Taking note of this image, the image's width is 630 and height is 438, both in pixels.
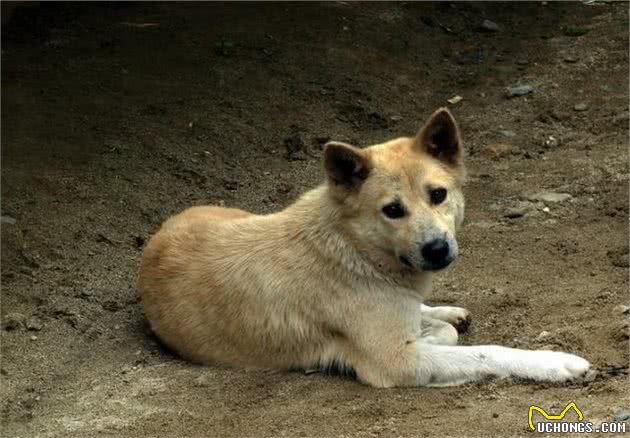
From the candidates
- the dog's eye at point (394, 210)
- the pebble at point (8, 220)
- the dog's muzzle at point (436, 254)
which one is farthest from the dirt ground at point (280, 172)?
the dog's eye at point (394, 210)

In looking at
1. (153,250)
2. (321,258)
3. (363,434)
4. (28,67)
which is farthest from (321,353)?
(28,67)

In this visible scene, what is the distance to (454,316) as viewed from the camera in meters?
6.79

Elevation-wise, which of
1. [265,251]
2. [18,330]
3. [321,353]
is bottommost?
[18,330]

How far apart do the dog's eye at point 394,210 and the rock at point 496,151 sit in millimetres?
4169

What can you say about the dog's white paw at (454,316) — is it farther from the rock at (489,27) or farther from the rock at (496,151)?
the rock at (489,27)

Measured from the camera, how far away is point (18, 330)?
734 cm

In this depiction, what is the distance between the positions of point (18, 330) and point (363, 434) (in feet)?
9.98

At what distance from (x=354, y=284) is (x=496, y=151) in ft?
13.9

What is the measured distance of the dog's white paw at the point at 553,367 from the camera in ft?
19.0

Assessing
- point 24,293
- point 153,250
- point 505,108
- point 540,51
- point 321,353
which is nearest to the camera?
point 321,353

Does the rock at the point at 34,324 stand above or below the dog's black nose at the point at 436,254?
below

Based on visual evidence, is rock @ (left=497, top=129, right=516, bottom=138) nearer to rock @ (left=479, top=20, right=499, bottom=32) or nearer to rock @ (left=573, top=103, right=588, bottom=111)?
rock @ (left=573, top=103, right=588, bottom=111)

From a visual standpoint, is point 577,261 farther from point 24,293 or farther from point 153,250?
point 24,293

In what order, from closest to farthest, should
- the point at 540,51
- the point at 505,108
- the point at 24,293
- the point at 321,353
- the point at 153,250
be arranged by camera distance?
1. the point at 321,353
2. the point at 153,250
3. the point at 24,293
4. the point at 505,108
5. the point at 540,51
